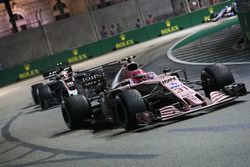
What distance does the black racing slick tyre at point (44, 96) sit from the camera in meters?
17.6

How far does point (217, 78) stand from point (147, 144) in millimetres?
2427

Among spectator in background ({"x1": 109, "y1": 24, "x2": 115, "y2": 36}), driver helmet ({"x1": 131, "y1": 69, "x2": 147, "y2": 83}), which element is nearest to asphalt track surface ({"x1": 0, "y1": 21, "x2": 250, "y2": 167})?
driver helmet ({"x1": 131, "y1": 69, "x2": 147, "y2": 83})

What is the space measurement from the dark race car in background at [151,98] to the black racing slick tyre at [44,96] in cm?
634

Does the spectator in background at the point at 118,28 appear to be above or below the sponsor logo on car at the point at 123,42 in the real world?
above

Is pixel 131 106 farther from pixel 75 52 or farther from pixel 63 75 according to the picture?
pixel 75 52

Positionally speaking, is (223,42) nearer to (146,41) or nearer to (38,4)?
(146,41)

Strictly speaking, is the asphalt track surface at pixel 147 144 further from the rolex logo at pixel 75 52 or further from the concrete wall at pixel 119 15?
the concrete wall at pixel 119 15

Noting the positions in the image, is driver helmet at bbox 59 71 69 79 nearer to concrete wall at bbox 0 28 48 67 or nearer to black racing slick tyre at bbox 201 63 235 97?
black racing slick tyre at bbox 201 63 235 97

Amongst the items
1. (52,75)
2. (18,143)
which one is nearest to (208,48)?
(52,75)

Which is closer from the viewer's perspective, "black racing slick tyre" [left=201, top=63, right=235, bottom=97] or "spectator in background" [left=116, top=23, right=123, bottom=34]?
"black racing slick tyre" [left=201, top=63, right=235, bottom=97]

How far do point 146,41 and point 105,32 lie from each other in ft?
9.41

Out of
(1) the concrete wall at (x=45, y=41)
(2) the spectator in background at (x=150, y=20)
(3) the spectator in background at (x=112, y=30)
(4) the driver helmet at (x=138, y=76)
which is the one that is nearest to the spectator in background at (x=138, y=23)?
(2) the spectator in background at (x=150, y=20)

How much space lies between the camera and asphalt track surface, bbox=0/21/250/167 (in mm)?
6098

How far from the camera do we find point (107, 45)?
36.2m
